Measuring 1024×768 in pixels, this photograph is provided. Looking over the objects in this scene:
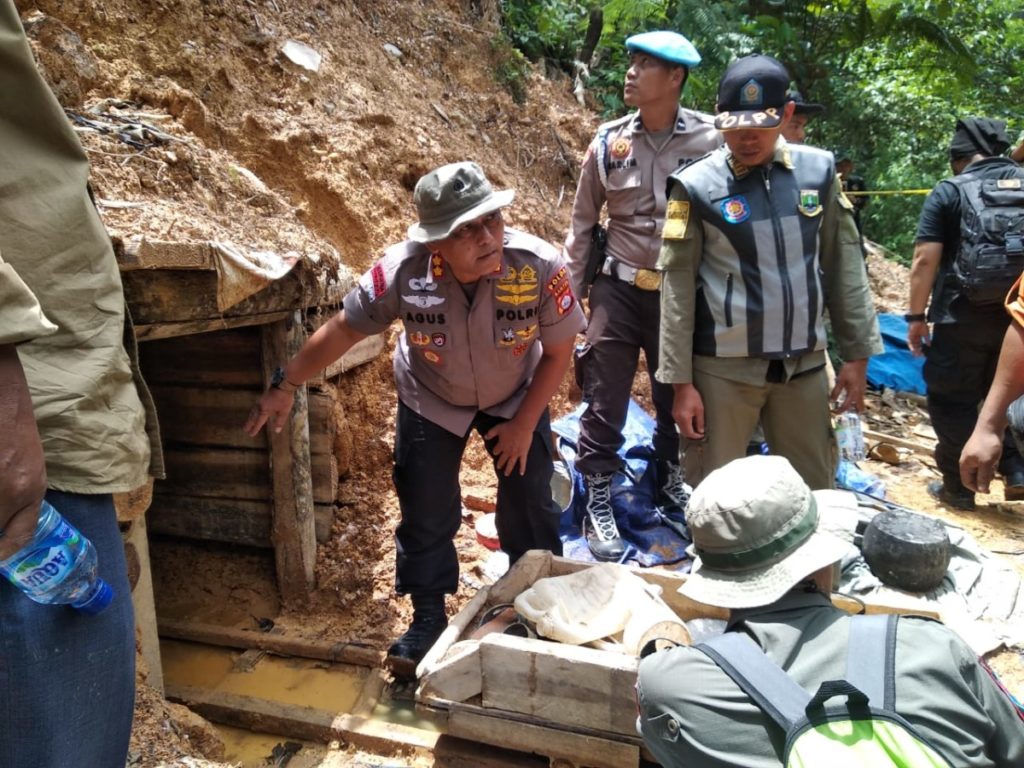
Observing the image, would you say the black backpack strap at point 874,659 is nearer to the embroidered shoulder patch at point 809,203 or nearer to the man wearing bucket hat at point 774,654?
the man wearing bucket hat at point 774,654

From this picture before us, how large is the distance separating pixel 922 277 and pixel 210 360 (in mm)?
4499

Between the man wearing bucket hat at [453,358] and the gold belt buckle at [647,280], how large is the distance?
3.30 ft

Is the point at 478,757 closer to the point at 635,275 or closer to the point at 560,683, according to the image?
the point at 560,683

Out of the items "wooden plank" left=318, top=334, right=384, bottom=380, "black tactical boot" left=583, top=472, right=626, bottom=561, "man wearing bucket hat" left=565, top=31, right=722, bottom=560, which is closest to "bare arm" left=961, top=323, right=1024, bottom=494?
"man wearing bucket hat" left=565, top=31, right=722, bottom=560

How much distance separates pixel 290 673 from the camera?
3512mm

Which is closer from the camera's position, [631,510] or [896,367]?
[631,510]

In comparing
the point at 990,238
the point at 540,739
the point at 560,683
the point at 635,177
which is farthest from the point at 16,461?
the point at 990,238

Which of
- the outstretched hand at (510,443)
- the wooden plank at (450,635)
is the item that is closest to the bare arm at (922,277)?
the outstretched hand at (510,443)

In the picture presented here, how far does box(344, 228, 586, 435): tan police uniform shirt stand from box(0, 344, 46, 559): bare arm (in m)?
1.67

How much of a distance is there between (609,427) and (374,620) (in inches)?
60.9

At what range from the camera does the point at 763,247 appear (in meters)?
3.10

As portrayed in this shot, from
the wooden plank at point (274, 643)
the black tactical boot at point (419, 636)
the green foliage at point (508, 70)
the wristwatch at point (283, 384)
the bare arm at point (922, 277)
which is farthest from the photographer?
the green foliage at point (508, 70)

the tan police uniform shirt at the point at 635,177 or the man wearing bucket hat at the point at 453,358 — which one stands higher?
the tan police uniform shirt at the point at 635,177

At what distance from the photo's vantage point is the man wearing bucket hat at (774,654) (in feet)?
4.74
